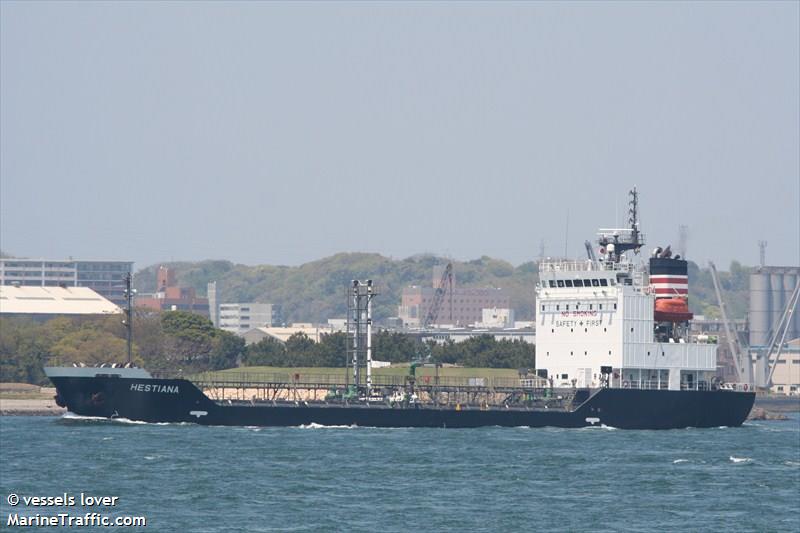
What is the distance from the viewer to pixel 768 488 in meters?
52.1

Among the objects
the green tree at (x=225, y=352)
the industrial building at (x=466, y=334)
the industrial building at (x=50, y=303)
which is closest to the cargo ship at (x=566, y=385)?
the green tree at (x=225, y=352)

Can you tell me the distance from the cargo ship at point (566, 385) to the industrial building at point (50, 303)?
72.6 m

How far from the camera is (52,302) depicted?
15600 centimetres

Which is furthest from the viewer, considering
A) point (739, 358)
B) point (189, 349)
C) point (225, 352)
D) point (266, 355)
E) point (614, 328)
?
point (739, 358)

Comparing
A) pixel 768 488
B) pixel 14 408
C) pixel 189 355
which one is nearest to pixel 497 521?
pixel 768 488

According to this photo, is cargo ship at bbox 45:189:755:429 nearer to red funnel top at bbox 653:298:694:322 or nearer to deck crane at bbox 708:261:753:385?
red funnel top at bbox 653:298:694:322

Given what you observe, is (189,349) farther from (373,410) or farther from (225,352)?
(373,410)

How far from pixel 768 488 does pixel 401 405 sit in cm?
2313

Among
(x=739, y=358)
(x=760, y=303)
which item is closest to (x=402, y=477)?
(x=739, y=358)

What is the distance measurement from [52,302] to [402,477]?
10908 centimetres

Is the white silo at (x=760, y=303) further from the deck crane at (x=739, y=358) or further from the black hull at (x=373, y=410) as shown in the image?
the black hull at (x=373, y=410)

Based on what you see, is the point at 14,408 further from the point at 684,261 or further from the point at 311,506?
the point at 311,506

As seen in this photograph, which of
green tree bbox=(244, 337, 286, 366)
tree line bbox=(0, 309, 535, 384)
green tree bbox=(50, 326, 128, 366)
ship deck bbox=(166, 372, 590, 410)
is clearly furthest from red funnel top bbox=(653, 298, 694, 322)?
green tree bbox=(50, 326, 128, 366)

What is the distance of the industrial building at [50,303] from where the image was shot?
493 ft
